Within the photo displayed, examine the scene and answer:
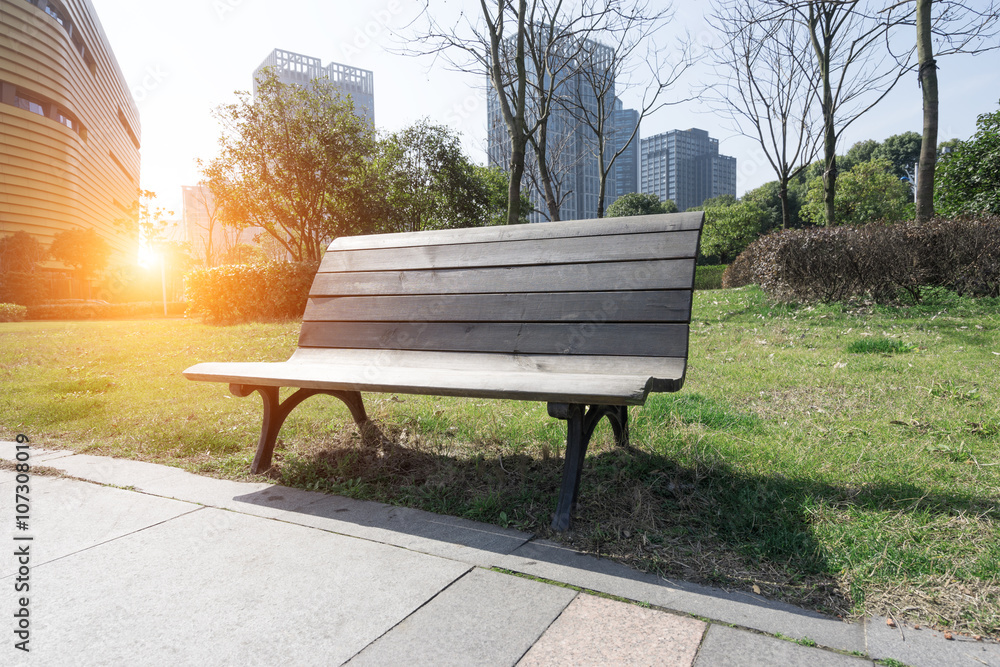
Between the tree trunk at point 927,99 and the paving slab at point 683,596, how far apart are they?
969 cm

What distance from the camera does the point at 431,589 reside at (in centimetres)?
178

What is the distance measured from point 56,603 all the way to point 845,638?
2131 millimetres

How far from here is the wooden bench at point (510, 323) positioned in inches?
86.6

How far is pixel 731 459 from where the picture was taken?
2.64 meters

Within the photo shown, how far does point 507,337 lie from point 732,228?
123 ft

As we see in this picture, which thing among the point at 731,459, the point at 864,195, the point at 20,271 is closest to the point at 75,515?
the point at 731,459

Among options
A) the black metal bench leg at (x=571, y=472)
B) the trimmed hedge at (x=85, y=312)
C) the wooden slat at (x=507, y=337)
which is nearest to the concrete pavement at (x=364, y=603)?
the black metal bench leg at (x=571, y=472)

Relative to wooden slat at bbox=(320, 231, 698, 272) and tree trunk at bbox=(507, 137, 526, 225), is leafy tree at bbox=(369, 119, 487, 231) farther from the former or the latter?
wooden slat at bbox=(320, 231, 698, 272)

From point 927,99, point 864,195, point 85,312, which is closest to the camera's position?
point 927,99

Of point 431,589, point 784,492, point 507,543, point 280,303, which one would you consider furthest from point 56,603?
point 280,303

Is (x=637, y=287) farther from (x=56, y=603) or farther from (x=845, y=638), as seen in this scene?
(x=56, y=603)

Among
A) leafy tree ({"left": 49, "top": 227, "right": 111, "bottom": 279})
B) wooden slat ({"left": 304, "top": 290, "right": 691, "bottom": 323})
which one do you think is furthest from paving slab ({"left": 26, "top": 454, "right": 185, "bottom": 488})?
leafy tree ({"left": 49, "top": 227, "right": 111, "bottom": 279})

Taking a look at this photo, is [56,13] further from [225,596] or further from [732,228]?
[225,596]

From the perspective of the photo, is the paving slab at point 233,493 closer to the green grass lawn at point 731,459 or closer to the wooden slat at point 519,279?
the green grass lawn at point 731,459
